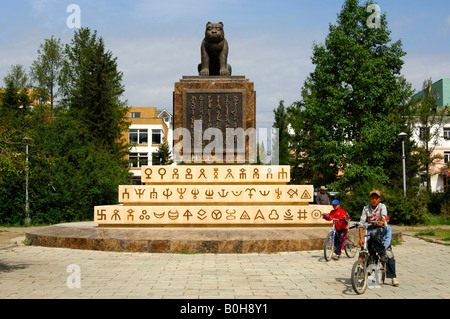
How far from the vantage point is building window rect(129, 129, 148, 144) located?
60.6 metres

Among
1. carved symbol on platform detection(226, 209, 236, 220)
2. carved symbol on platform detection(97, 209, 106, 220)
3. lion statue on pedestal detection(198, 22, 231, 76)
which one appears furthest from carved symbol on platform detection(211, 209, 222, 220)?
lion statue on pedestal detection(198, 22, 231, 76)

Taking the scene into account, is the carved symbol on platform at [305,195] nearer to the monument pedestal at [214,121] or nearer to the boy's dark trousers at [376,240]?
the monument pedestal at [214,121]

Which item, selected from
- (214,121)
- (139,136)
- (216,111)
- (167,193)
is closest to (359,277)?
(167,193)

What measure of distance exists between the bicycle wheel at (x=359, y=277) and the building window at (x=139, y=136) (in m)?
55.1

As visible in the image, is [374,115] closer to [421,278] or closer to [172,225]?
[172,225]

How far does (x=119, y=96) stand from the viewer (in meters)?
42.4

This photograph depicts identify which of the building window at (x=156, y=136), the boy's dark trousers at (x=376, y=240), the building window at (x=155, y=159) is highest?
the building window at (x=156, y=136)

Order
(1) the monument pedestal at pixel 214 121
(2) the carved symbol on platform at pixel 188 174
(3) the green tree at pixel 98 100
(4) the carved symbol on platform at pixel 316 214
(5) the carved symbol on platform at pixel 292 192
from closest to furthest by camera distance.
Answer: (4) the carved symbol on platform at pixel 316 214, (5) the carved symbol on platform at pixel 292 192, (2) the carved symbol on platform at pixel 188 174, (1) the monument pedestal at pixel 214 121, (3) the green tree at pixel 98 100

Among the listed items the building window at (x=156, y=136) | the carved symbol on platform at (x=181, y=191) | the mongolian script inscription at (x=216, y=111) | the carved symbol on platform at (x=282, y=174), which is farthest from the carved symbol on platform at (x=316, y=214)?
the building window at (x=156, y=136)

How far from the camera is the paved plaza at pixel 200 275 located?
284 inches

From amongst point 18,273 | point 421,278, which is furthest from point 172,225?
point 421,278

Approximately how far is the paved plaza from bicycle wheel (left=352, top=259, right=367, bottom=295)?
0.14m

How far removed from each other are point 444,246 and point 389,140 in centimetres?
1742

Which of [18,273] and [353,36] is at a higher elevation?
[353,36]
